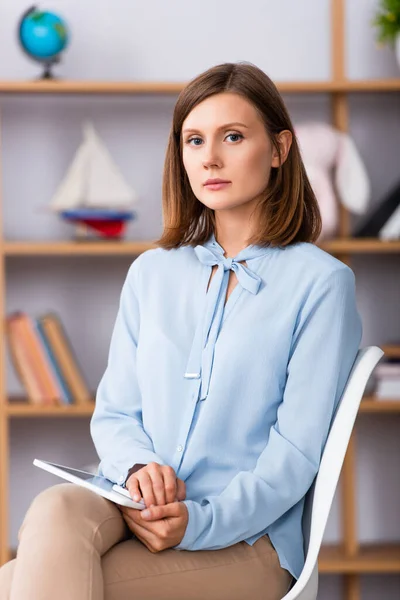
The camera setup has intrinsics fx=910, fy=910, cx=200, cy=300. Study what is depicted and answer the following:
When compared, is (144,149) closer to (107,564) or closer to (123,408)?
(123,408)

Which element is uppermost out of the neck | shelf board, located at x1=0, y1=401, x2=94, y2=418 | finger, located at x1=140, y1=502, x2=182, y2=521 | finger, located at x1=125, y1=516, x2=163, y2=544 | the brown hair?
the brown hair

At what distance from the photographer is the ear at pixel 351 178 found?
2609 millimetres

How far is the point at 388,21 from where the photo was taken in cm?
262

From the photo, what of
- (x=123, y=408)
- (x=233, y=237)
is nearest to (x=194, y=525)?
(x=123, y=408)

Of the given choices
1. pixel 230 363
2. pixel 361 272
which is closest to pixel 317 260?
pixel 230 363

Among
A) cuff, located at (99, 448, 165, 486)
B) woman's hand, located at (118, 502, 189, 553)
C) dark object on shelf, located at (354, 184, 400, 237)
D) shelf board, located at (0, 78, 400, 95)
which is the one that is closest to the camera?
woman's hand, located at (118, 502, 189, 553)

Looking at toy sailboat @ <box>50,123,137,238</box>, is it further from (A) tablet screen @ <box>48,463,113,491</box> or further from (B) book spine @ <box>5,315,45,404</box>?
(A) tablet screen @ <box>48,463,113,491</box>

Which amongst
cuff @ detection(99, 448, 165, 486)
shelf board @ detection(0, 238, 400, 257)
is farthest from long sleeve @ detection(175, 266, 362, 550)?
shelf board @ detection(0, 238, 400, 257)

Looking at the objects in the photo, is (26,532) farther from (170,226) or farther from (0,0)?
(0,0)

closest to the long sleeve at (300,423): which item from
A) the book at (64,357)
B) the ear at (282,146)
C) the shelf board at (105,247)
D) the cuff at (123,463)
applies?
the cuff at (123,463)

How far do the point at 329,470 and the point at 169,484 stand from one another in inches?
8.9

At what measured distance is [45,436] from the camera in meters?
2.82

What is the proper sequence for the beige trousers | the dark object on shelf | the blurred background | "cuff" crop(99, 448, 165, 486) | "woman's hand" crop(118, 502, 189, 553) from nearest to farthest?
1. the beige trousers
2. "woman's hand" crop(118, 502, 189, 553)
3. "cuff" crop(99, 448, 165, 486)
4. the dark object on shelf
5. the blurred background

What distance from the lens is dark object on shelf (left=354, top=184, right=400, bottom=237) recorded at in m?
2.64
